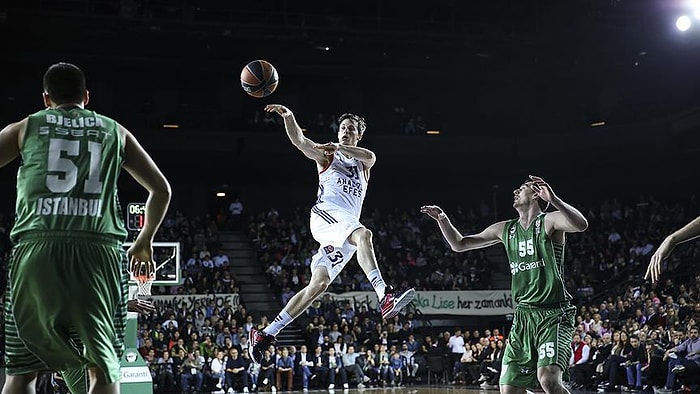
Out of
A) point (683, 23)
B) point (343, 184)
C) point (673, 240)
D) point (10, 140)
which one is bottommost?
point (673, 240)

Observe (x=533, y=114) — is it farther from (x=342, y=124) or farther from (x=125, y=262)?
(x=125, y=262)

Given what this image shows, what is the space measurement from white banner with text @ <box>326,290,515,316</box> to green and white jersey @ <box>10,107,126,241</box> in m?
19.0

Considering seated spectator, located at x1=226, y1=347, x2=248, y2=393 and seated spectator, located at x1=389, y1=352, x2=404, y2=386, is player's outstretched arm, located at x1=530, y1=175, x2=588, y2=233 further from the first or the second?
seated spectator, located at x1=389, y1=352, x2=404, y2=386

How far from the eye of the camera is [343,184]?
318 inches

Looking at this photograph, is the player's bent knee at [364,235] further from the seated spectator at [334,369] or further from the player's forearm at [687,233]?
the seated spectator at [334,369]

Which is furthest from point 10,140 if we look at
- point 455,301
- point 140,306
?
point 455,301

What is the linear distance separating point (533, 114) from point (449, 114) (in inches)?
119

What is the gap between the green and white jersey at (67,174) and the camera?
3727 millimetres

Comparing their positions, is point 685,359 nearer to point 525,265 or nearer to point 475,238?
point 475,238

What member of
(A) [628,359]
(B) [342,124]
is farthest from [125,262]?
(A) [628,359]

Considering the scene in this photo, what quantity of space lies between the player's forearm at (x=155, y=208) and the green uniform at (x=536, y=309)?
3387 millimetres

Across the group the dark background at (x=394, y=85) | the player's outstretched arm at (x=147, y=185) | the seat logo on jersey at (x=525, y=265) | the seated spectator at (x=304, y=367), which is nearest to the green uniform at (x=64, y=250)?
the player's outstretched arm at (x=147, y=185)

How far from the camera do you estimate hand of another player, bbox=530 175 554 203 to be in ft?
20.3

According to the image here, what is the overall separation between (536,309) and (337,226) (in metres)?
2.09
